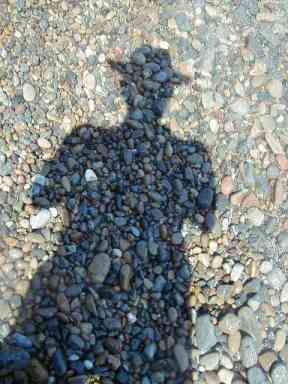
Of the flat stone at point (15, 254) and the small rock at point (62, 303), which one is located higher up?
the flat stone at point (15, 254)

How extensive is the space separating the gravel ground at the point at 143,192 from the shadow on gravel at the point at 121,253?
0.01 m

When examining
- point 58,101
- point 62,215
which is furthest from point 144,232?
point 58,101

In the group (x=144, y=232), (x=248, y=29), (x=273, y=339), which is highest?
(x=248, y=29)

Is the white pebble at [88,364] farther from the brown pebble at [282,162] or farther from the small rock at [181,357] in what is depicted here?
the brown pebble at [282,162]

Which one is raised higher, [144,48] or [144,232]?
[144,48]

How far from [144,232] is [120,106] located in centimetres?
130

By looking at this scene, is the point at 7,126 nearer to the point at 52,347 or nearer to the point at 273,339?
the point at 52,347

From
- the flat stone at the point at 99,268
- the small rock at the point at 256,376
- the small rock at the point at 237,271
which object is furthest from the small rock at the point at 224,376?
the flat stone at the point at 99,268

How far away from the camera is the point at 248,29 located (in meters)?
6.32

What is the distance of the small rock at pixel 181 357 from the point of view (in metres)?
4.60

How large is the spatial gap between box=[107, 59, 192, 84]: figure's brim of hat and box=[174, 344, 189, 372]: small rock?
2620mm

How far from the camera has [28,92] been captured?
5379 millimetres

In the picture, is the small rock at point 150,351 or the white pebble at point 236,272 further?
the white pebble at point 236,272

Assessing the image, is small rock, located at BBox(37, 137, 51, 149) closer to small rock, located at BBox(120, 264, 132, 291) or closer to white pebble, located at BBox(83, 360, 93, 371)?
small rock, located at BBox(120, 264, 132, 291)
